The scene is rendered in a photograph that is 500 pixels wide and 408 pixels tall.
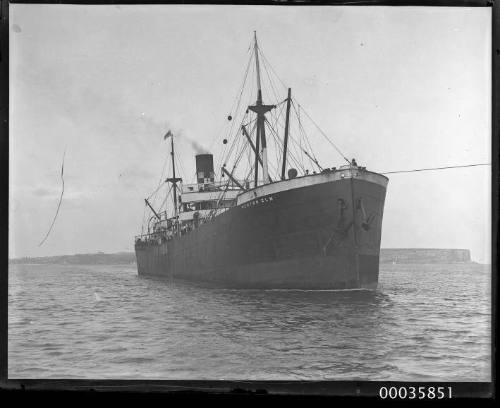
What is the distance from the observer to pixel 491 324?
734cm

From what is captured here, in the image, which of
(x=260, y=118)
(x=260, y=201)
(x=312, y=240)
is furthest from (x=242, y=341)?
(x=260, y=201)

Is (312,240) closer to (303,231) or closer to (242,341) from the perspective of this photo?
(303,231)

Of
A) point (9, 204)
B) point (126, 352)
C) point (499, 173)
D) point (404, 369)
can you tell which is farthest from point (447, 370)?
point (9, 204)

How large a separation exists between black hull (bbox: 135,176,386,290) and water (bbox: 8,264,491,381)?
11.5ft

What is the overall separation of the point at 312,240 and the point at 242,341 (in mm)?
6517

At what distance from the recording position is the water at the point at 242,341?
24.8 feet

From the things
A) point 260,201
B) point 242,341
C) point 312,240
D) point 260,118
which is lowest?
point 242,341

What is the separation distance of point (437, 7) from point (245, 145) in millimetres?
5892

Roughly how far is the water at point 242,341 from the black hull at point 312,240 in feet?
11.5

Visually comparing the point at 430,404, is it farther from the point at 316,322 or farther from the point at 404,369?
the point at 316,322

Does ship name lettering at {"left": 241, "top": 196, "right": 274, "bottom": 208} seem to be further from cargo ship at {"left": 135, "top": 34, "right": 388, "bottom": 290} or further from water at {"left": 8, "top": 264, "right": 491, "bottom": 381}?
water at {"left": 8, "top": 264, "right": 491, "bottom": 381}

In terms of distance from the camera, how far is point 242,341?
30.3ft

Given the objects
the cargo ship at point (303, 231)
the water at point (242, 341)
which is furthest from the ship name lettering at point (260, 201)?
the water at point (242, 341)

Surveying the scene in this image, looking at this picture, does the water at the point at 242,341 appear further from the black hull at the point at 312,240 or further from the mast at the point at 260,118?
the mast at the point at 260,118
